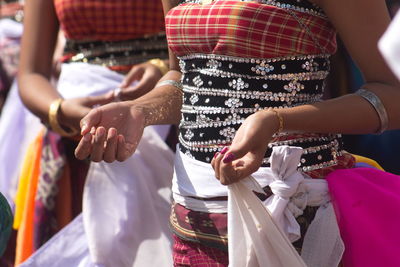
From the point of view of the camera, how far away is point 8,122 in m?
3.77

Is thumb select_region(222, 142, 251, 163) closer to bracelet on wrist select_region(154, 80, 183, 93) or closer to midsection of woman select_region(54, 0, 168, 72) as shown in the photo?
bracelet on wrist select_region(154, 80, 183, 93)

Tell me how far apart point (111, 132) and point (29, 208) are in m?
1.27

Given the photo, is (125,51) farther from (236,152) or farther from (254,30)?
(236,152)

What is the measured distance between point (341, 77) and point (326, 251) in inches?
50.6

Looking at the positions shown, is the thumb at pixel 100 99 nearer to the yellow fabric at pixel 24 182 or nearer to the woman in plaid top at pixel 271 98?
the yellow fabric at pixel 24 182

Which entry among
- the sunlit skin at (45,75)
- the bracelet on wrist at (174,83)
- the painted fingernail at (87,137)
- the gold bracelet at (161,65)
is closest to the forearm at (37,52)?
the sunlit skin at (45,75)

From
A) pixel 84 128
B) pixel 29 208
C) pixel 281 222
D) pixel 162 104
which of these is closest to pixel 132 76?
pixel 162 104

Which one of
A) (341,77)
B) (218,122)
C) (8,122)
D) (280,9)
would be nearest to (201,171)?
(218,122)

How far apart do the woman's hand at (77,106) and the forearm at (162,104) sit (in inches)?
21.0

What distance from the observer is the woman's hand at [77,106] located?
2.76 metres


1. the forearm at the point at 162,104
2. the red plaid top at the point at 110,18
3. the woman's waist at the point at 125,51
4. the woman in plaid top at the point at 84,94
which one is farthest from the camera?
the woman's waist at the point at 125,51

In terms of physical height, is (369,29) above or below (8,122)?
above

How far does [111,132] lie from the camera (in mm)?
1960

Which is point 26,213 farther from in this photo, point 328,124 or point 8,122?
point 328,124
